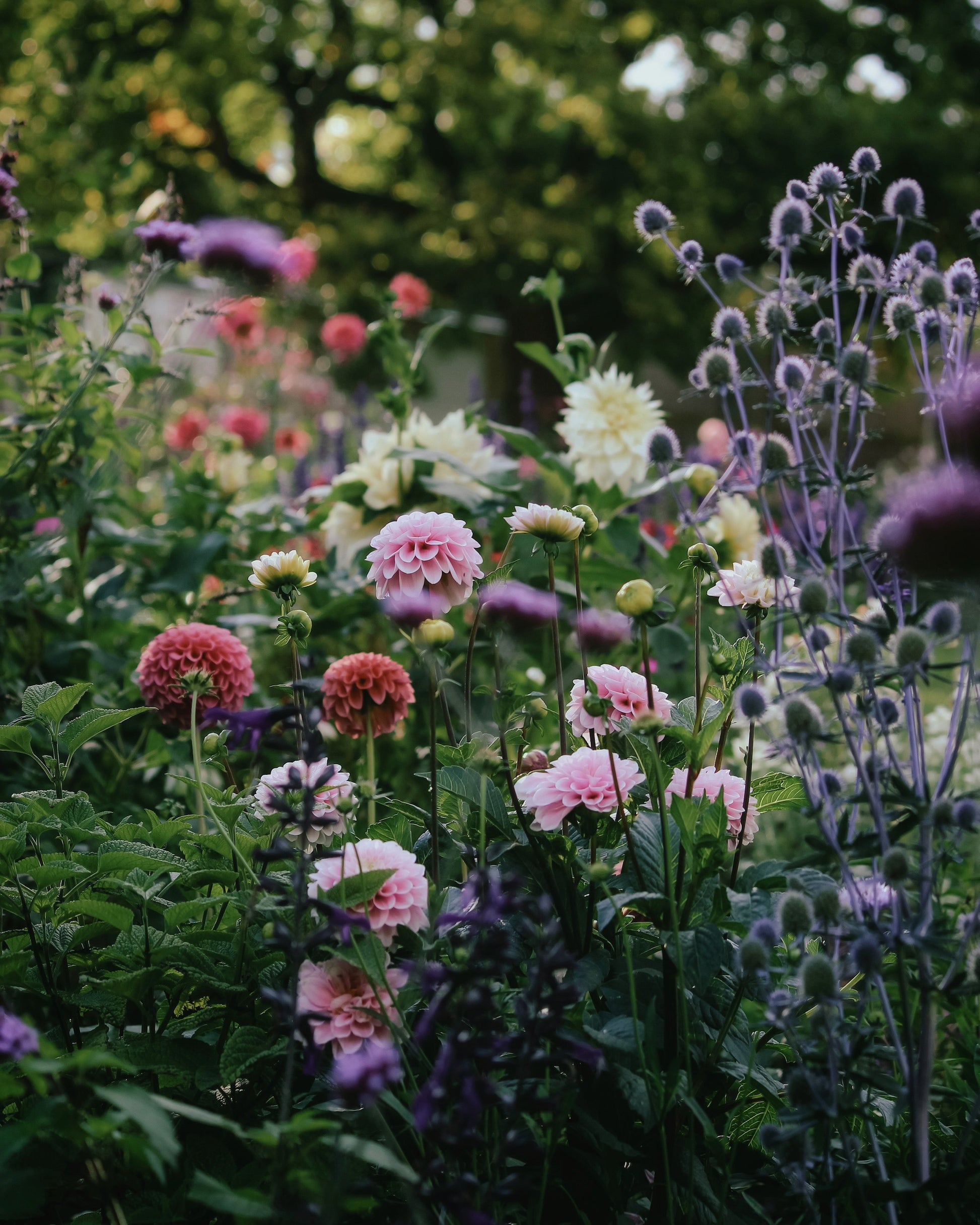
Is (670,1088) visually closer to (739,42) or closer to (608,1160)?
(608,1160)

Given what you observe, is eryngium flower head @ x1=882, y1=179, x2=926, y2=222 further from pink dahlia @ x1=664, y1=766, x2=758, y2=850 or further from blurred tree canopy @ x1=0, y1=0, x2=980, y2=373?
blurred tree canopy @ x1=0, y1=0, x2=980, y2=373

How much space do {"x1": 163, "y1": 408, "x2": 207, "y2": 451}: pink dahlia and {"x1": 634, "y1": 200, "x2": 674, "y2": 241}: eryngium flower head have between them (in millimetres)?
2977

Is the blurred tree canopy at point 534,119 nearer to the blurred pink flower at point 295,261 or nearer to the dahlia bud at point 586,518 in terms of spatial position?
the blurred pink flower at point 295,261

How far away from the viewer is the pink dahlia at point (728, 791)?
1.12 meters

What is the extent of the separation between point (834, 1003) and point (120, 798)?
1.53 metres

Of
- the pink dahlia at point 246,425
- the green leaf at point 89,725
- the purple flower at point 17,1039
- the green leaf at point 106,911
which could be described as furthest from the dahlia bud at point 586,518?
the pink dahlia at point 246,425

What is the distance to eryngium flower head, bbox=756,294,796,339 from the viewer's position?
102 cm

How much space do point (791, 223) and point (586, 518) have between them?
37 cm

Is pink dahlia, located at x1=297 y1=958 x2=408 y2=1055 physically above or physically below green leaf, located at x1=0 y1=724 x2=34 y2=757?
below

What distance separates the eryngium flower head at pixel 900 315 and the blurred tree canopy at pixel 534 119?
318 inches

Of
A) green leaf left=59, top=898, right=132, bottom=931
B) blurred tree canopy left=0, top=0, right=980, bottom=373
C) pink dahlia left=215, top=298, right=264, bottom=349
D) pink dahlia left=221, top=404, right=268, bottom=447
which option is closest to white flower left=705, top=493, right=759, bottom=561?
green leaf left=59, top=898, right=132, bottom=931

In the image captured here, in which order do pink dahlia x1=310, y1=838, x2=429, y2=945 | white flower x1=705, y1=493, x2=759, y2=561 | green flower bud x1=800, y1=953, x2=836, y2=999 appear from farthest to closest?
white flower x1=705, y1=493, x2=759, y2=561, pink dahlia x1=310, y1=838, x2=429, y2=945, green flower bud x1=800, y1=953, x2=836, y2=999

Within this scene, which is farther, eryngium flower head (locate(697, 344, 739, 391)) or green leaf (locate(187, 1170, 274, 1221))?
eryngium flower head (locate(697, 344, 739, 391))

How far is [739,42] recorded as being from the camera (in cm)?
1030
